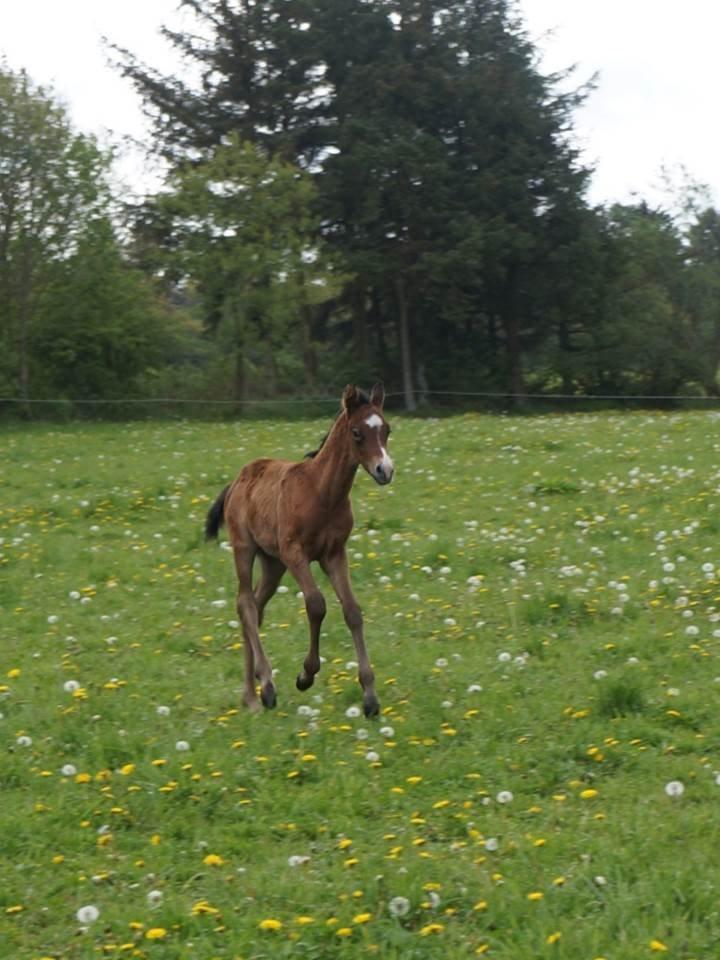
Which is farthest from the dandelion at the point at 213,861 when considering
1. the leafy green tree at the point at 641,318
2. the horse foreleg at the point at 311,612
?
the leafy green tree at the point at 641,318

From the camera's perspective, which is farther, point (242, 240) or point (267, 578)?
point (242, 240)

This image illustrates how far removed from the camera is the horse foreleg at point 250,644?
8.50 metres

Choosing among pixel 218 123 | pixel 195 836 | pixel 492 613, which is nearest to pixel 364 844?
pixel 195 836

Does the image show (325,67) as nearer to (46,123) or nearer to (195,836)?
(46,123)

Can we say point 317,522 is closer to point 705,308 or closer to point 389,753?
point 389,753

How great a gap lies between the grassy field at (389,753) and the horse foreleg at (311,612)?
10.0 inches

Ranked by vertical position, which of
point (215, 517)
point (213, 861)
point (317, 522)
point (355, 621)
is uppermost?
point (317, 522)

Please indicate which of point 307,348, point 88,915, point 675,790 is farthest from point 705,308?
point 88,915

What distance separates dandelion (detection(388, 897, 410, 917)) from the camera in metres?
5.27

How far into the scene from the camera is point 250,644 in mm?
8867

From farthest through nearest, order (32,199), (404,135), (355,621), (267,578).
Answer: (404,135)
(32,199)
(267,578)
(355,621)

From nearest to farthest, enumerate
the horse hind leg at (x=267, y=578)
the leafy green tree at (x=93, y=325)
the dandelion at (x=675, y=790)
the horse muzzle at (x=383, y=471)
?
→ the dandelion at (x=675, y=790), the horse muzzle at (x=383, y=471), the horse hind leg at (x=267, y=578), the leafy green tree at (x=93, y=325)

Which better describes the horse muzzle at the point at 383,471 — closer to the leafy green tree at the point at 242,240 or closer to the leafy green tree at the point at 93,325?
the leafy green tree at the point at 93,325

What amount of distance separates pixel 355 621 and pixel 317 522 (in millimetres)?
778
